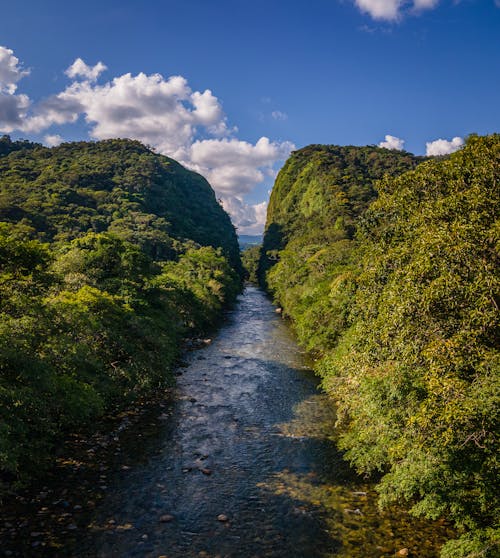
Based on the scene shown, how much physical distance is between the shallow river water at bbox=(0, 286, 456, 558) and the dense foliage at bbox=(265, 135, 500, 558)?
1.60 meters

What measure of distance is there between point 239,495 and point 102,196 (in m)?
102

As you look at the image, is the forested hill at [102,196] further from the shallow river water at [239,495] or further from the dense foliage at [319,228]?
the shallow river water at [239,495]

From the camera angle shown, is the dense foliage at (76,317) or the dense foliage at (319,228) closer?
the dense foliage at (76,317)

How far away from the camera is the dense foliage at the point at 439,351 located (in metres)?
13.8

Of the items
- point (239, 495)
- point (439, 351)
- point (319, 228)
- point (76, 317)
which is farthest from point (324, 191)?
point (439, 351)

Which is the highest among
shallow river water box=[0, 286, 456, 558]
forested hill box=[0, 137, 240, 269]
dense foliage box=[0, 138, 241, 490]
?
forested hill box=[0, 137, 240, 269]

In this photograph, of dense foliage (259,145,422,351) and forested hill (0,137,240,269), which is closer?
dense foliage (259,145,422,351)

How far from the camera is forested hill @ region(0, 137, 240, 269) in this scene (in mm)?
84062

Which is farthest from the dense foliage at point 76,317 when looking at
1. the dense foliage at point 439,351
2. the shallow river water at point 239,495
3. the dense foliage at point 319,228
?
the dense foliage at point 439,351

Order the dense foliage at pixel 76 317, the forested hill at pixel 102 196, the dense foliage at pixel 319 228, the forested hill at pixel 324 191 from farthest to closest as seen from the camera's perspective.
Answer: the forested hill at pixel 324 191
the forested hill at pixel 102 196
the dense foliage at pixel 319 228
the dense foliage at pixel 76 317

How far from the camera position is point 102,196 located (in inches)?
4284

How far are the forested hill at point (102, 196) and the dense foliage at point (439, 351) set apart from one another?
6635 centimetres

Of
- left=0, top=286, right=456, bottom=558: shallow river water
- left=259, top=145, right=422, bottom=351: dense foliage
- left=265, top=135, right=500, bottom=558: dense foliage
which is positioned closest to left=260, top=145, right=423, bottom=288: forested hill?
left=259, top=145, right=422, bottom=351: dense foliage

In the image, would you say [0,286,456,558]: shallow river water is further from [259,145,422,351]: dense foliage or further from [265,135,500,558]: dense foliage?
[259,145,422,351]: dense foliage
